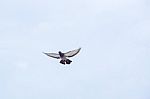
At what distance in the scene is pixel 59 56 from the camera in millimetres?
66625

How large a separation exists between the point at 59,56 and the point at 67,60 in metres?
2.90

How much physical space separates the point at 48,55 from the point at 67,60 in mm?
5587

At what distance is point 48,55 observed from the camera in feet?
223

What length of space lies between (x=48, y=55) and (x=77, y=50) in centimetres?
654

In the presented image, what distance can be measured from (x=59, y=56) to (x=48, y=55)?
281 centimetres

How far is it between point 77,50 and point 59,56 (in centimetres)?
403

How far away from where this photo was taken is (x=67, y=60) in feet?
211
